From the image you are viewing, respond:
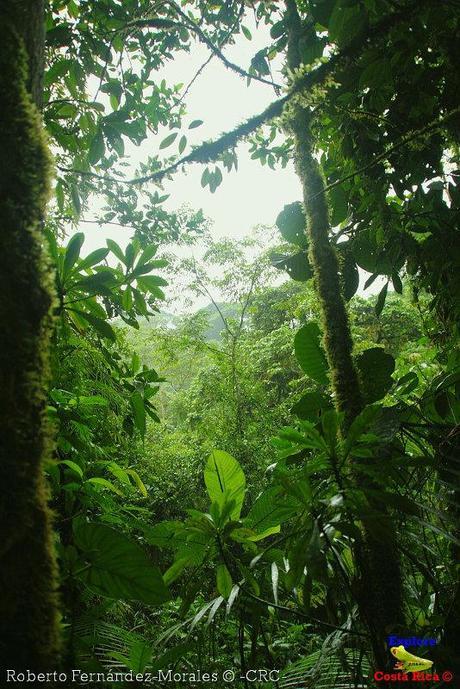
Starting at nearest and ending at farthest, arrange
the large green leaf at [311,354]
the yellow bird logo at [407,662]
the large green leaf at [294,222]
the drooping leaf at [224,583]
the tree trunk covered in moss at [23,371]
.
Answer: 1. the tree trunk covered in moss at [23,371]
2. the yellow bird logo at [407,662]
3. the drooping leaf at [224,583]
4. the large green leaf at [311,354]
5. the large green leaf at [294,222]

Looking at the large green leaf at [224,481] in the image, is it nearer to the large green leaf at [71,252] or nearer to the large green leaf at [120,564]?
the large green leaf at [120,564]

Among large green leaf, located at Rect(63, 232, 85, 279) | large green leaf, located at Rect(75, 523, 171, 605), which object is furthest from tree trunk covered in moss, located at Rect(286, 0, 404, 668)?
large green leaf, located at Rect(63, 232, 85, 279)

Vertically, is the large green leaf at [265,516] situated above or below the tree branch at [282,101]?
below

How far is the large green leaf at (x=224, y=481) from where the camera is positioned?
1.20 metres

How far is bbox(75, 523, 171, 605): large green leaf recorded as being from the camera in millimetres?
761

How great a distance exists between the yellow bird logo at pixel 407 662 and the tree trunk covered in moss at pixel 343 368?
28 millimetres

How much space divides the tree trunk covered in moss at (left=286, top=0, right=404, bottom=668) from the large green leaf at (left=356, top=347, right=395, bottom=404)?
11 centimetres

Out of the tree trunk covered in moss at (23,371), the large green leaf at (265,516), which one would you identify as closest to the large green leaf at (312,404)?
the large green leaf at (265,516)

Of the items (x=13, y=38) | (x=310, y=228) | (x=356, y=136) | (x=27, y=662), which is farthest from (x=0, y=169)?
(x=356, y=136)

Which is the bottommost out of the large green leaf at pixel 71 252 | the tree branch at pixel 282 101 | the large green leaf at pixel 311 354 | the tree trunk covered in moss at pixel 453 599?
the tree trunk covered in moss at pixel 453 599

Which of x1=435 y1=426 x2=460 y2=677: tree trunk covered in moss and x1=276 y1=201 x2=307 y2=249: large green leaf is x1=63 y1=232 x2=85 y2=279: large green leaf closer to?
x1=276 y1=201 x2=307 y2=249: large green leaf

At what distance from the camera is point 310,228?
1.24 metres

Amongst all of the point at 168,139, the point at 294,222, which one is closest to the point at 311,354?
the point at 294,222

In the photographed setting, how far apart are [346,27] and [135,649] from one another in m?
2.04
